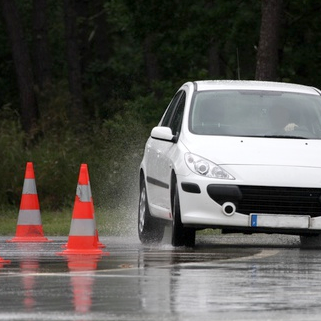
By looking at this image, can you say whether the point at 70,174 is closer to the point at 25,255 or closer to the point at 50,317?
the point at 25,255

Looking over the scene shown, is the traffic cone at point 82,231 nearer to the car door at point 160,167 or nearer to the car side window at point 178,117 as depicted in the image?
the car door at point 160,167

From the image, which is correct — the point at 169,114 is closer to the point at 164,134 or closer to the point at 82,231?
the point at 164,134

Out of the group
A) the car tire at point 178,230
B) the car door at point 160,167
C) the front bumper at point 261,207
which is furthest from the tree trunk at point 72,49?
the front bumper at point 261,207

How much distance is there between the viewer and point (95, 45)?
2527 inches

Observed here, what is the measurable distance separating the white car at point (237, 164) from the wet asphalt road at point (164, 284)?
33 cm

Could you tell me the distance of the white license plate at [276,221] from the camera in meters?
14.6

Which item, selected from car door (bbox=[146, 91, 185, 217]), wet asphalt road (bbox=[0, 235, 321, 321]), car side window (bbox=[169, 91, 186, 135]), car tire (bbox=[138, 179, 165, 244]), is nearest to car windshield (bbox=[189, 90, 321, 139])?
car side window (bbox=[169, 91, 186, 135])

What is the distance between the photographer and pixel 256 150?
1503cm

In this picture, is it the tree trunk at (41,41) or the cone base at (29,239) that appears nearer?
the cone base at (29,239)

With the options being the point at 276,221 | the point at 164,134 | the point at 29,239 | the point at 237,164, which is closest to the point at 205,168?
the point at 237,164

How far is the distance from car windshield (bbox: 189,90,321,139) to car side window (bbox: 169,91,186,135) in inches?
7.4

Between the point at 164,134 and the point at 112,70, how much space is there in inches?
1803

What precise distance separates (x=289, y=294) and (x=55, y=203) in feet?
49.6

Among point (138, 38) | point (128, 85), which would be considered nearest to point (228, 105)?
point (128, 85)
